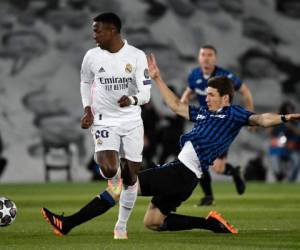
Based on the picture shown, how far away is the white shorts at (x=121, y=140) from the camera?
957 centimetres

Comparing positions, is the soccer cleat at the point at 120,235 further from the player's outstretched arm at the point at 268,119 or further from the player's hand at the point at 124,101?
the player's outstretched arm at the point at 268,119

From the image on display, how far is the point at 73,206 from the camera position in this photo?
1451cm

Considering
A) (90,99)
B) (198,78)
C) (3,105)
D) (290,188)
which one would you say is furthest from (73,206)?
(3,105)

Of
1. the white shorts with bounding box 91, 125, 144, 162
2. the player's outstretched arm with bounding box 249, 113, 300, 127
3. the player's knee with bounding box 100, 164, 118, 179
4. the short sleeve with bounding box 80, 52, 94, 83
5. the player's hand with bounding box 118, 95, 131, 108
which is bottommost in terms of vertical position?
the player's knee with bounding box 100, 164, 118, 179

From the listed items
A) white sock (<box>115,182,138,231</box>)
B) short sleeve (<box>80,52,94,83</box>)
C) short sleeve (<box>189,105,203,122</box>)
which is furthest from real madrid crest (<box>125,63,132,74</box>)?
white sock (<box>115,182,138,231</box>)

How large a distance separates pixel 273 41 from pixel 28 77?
621cm

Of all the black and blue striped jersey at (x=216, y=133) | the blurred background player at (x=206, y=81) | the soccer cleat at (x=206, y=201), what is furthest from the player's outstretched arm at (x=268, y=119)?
the soccer cleat at (x=206, y=201)

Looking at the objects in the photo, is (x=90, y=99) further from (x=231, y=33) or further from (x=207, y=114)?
(x=231, y=33)

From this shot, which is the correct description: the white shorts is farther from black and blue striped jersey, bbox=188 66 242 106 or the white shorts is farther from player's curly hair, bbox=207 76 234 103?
black and blue striped jersey, bbox=188 66 242 106

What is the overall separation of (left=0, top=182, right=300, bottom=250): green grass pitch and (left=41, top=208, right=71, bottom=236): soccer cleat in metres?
0.10

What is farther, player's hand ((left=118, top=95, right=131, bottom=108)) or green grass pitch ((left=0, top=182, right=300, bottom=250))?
player's hand ((left=118, top=95, right=131, bottom=108))

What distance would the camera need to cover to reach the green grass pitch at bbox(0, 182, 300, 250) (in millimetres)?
8797

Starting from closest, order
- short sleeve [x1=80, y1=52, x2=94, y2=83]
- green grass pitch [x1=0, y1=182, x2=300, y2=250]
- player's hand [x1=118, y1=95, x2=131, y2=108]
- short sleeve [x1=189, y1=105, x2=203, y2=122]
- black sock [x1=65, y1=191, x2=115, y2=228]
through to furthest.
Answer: green grass pitch [x1=0, y1=182, x2=300, y2=250] → player's hand [x1=118, y1=95, x2=131, y2=108] → black sock [x1=65, y1=191, x2=115, y2=228] → short sleeve [x1=80, y1=52, x2=94, y2=83] → short sleeve [x1=189, y1=105, x2=203, y2=122]

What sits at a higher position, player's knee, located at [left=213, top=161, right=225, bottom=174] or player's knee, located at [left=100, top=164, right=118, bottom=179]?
player's knee, located at [left=100, top=164, right=118, bottom=179]
